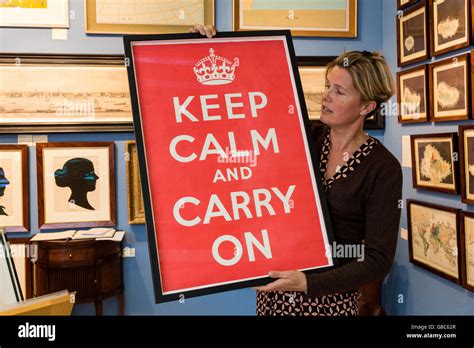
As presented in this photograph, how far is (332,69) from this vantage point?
33.4 inches

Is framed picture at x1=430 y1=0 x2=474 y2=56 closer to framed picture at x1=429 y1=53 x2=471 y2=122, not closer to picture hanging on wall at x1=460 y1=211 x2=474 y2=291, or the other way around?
framed picture at x1=429 y1=53 x2=471 y2=122

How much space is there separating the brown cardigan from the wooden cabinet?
1.13 metres

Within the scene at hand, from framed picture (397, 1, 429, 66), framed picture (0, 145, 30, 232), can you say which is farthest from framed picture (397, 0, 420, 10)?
framed picture (0, 145, 30, 232)

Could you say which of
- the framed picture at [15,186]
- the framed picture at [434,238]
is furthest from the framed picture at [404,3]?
the framed picture at [15,186]

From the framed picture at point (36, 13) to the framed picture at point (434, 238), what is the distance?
4.97 ft

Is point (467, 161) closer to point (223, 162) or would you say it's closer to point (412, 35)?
point (412, 35)

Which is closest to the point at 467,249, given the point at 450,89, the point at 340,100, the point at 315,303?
the point at 450,89

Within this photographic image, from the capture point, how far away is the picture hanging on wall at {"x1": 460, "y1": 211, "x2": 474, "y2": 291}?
1258 mm

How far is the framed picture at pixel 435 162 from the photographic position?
1.35 metres

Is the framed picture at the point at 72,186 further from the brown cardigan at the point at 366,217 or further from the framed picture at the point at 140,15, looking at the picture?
the brown cardigan at the point at 366,217

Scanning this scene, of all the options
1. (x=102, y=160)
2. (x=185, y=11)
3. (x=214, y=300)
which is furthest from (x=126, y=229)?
(x=185, y=11)

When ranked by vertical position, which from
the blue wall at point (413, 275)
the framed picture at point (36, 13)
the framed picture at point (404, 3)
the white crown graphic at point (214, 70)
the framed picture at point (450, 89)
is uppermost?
the framed picture at point (36, 13)

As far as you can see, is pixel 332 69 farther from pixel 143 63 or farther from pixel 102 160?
pixel 102 160

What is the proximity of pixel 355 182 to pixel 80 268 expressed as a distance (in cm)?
123
